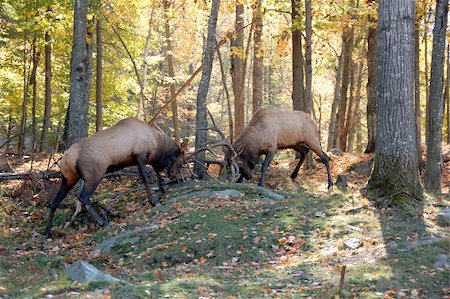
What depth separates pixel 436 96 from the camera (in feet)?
38.2

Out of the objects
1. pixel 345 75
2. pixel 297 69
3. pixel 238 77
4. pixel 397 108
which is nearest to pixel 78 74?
pixel 397 108

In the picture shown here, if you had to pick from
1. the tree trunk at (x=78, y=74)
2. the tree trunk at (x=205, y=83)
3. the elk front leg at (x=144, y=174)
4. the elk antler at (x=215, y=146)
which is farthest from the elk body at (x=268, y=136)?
the tree trunk at (x=78, y=74)

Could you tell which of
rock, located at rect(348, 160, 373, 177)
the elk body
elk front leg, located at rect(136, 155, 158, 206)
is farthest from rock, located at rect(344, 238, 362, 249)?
rock, located at rect(348, 160, 373, 177)

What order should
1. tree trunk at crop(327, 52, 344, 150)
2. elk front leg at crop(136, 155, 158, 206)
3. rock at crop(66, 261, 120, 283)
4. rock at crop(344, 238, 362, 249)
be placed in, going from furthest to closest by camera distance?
1. tree trunk at crop(327, 52, 344, 150)
2. elk front leg at crop(136, 155, 158, 206)
3. rock at crop(344, 238, 362, 249)
4. rock at crop(66, 261, 120, 283)

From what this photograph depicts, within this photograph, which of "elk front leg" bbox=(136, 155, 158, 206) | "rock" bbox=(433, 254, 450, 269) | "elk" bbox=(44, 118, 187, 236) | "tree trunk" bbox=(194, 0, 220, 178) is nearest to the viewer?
"rock" bbox=(433, 254, 450, 269)

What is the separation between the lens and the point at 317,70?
2612cm

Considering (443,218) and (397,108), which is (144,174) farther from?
(443,218)

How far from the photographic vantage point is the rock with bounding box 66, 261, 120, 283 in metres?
6.00

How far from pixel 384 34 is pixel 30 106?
21.5m

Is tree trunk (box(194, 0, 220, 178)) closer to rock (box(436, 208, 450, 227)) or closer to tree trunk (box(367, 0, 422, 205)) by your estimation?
tree trunk (box(367, 0, 422, 205))

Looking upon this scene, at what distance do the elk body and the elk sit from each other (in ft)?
6.35

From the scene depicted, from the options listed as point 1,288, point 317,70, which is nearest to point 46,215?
point 1,288

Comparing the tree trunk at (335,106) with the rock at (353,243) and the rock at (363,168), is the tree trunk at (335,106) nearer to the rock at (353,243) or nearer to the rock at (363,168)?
the rock at (363,168)

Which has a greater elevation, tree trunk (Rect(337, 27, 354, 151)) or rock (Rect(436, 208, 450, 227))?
tree trunk (Rect(337, 27, 354, 151))
